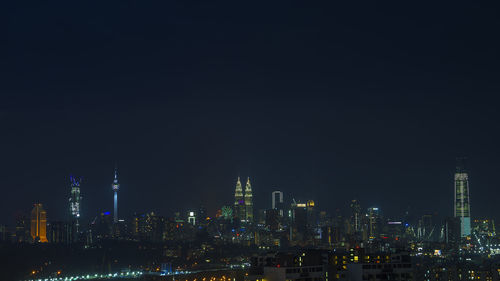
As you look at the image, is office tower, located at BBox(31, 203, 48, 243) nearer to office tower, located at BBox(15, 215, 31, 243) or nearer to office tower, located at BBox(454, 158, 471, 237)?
office tower, located at BBox(15, 215, 31, 243)

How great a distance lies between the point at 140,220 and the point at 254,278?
80732 millimetres

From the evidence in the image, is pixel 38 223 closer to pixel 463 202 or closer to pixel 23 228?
pixel 23 228

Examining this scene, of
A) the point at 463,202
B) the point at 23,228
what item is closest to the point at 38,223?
A: the point at 23,228

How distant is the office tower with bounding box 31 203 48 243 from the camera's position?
3543 inches

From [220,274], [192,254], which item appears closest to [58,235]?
[192,254]

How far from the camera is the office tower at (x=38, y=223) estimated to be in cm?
9000

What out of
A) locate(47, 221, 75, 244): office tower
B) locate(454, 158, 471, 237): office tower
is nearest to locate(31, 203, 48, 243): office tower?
locate(47, 221, 75, 244): office tower

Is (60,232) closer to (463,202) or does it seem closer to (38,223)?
(38,223)

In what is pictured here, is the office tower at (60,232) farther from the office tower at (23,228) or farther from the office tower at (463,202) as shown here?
the office tower at (463,202)

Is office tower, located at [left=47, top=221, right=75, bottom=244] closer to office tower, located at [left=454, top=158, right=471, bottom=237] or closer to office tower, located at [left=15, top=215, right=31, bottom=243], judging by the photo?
office tower, located at [left=15, top=215, right=31, bottom=243]

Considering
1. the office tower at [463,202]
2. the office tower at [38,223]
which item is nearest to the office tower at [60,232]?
the office tower at [38,223]

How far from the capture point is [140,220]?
341 ft

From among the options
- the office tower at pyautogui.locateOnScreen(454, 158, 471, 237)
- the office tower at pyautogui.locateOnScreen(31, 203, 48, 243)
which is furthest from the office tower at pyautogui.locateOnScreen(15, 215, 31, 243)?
the office tower at pyautogui.locateOnScreen(454, 158, 471, 237)

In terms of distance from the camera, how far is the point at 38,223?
91312 millimetres
